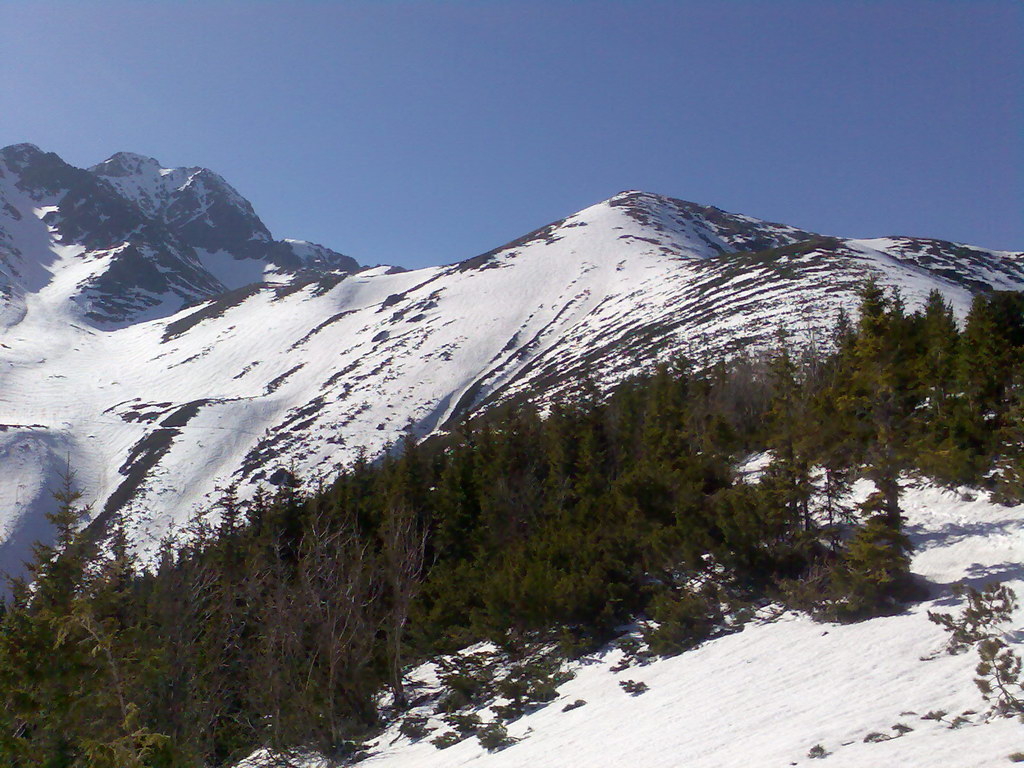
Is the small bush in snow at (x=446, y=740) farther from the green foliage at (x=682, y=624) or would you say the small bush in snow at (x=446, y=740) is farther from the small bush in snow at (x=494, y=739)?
the green foliage at (x=682, y=624)

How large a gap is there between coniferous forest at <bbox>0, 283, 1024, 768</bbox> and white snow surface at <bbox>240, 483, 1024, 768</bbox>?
0.70 metres

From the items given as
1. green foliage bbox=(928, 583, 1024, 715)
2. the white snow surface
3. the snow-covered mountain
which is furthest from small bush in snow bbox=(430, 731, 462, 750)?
the snow-covered mountain

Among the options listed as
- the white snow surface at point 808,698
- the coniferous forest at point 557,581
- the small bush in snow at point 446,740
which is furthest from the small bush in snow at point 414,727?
the small bush in snow at point 446,740

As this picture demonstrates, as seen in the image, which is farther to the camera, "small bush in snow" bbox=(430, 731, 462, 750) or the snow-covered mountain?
the snow-covered mountain

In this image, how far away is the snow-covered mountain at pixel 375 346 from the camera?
57.9 meters

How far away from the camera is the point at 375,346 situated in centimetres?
8994

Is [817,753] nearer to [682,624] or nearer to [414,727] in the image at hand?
[682,624]

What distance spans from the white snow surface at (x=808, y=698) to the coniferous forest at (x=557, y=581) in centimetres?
70

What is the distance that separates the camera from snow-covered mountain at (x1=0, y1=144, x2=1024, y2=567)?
57938 millimetres

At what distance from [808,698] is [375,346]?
84186 millimetres

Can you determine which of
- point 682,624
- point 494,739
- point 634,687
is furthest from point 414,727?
point 682,624

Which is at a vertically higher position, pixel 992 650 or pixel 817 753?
pixel 992 650

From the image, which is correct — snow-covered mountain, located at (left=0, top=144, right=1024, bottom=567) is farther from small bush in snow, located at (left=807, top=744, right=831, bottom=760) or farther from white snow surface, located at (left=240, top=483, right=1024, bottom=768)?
small bush in snow, located at (left=807, top=744, right=831, bottom=760)

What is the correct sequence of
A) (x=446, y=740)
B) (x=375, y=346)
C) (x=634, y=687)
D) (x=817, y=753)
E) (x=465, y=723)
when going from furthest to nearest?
(x=375, y=346) → (x=465, y=723) → (x=446, y=740) → (x=634, y=687) → (x=817, y=753)
